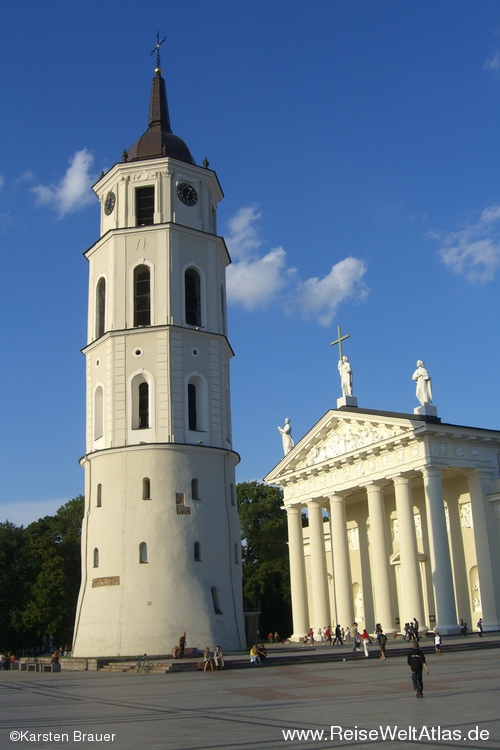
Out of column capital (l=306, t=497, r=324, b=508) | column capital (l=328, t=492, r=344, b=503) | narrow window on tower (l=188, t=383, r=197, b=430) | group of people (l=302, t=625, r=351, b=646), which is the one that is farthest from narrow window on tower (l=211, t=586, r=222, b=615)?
column capital (l=306, t=497, r=324, b=508)

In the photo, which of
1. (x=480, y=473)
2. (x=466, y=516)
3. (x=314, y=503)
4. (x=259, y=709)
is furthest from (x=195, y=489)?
(x=259, y=709)

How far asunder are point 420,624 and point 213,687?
21428 millimetres

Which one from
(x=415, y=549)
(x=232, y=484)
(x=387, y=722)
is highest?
(x=232, y=484)

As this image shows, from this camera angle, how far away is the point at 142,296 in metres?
41.4

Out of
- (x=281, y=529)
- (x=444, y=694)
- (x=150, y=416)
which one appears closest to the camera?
(x=444, y=694)

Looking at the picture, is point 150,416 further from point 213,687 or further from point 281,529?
point 281,529

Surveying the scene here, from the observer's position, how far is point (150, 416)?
3903 cm

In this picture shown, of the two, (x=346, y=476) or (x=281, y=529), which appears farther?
(x=281, y=529)

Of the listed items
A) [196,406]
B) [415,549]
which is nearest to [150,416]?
[196,406]

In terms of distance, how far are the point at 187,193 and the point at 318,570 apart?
2406cm

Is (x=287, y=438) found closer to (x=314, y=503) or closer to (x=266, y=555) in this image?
(x=314, y=503)

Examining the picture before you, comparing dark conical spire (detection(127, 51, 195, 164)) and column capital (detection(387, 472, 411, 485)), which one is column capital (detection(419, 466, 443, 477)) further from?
dark conical spire (detection(127, 51, 195, 164))

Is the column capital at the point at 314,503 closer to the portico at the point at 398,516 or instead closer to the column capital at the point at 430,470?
the portico at the point at 398,516

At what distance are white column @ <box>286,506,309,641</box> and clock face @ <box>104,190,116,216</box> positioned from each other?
73.8ft
